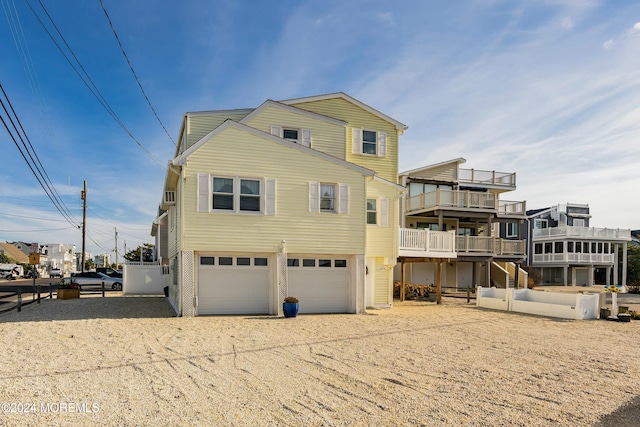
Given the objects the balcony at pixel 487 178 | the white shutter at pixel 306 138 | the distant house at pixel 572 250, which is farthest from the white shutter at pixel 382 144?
the distant house at pixel 572 250

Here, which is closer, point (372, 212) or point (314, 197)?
point (314, 197)

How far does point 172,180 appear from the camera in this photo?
56.2 feet

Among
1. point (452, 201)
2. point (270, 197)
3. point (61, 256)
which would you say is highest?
point (452, 201)

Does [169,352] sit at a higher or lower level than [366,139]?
lower

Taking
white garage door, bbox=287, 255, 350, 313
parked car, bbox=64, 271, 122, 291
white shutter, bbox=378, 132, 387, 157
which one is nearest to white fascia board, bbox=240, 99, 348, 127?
white shutter, bbox=378, 132, 387, 157

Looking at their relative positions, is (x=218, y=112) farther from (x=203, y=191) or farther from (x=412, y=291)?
(x=412, y=291)

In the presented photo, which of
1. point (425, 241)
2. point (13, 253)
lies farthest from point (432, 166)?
point (13, 253)

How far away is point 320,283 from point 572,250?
106 feet

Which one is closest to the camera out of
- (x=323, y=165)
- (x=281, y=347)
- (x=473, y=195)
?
(x=281, y=347)

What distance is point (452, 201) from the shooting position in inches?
1075

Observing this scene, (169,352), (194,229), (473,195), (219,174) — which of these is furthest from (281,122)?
(473,195)

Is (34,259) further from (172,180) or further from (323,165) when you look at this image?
(323,165)

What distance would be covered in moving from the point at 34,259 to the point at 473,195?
24.9 meters

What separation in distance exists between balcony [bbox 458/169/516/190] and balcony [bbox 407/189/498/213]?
2.37m
